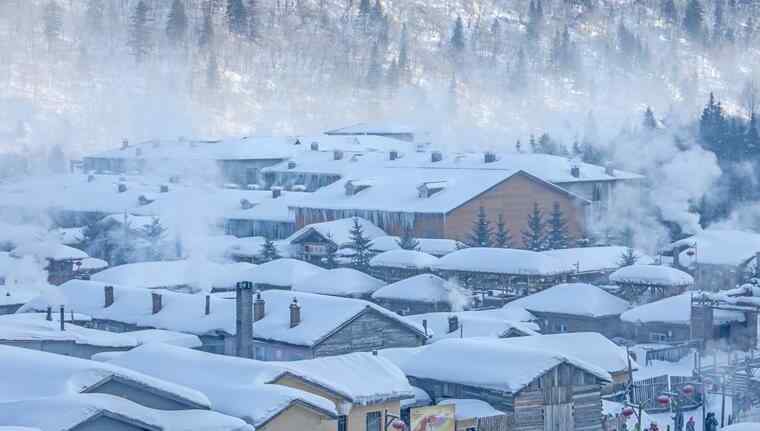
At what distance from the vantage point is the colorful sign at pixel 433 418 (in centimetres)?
3503

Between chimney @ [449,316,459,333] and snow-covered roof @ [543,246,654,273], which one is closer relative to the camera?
chimney @ [449,316,459,333]

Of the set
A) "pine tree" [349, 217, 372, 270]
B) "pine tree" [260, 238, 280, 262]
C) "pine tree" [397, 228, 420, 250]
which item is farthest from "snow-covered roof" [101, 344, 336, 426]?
"pine tree" [260, 238, 280, 262]

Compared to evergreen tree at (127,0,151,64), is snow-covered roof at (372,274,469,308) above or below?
below

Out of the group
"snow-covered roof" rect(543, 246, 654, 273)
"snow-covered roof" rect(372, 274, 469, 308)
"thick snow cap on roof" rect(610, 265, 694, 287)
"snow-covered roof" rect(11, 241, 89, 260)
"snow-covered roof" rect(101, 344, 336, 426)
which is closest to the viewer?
"snow-covered roof" rect(101, 344, 336, 426)

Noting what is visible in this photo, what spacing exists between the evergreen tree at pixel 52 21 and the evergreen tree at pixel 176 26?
15568 millimetres

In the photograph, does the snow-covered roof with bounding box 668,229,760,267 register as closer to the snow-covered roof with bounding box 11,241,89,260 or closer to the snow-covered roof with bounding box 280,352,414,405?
the snow-covered roof with bounding box 11,241,89,260

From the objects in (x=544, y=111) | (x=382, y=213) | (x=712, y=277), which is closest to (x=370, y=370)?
(x=712, y=277)

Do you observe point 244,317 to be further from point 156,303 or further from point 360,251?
point 360,251

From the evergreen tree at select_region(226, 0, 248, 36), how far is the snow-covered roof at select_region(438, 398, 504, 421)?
154 meters

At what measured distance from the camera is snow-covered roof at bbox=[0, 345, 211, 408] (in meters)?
27.5

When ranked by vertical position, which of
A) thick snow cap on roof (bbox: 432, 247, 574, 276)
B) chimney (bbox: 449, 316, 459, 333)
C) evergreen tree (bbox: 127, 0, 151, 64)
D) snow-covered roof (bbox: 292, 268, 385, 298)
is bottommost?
snow-covered roof (bbox: 292, 268, 385, 298)

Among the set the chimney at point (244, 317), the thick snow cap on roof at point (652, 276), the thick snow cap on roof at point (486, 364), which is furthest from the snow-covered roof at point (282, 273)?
the thick snow cap on roof at point (486, 364)

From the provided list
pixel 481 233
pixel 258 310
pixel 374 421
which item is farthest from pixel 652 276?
pixel 374 421

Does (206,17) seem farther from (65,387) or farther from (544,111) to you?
(65,387)
